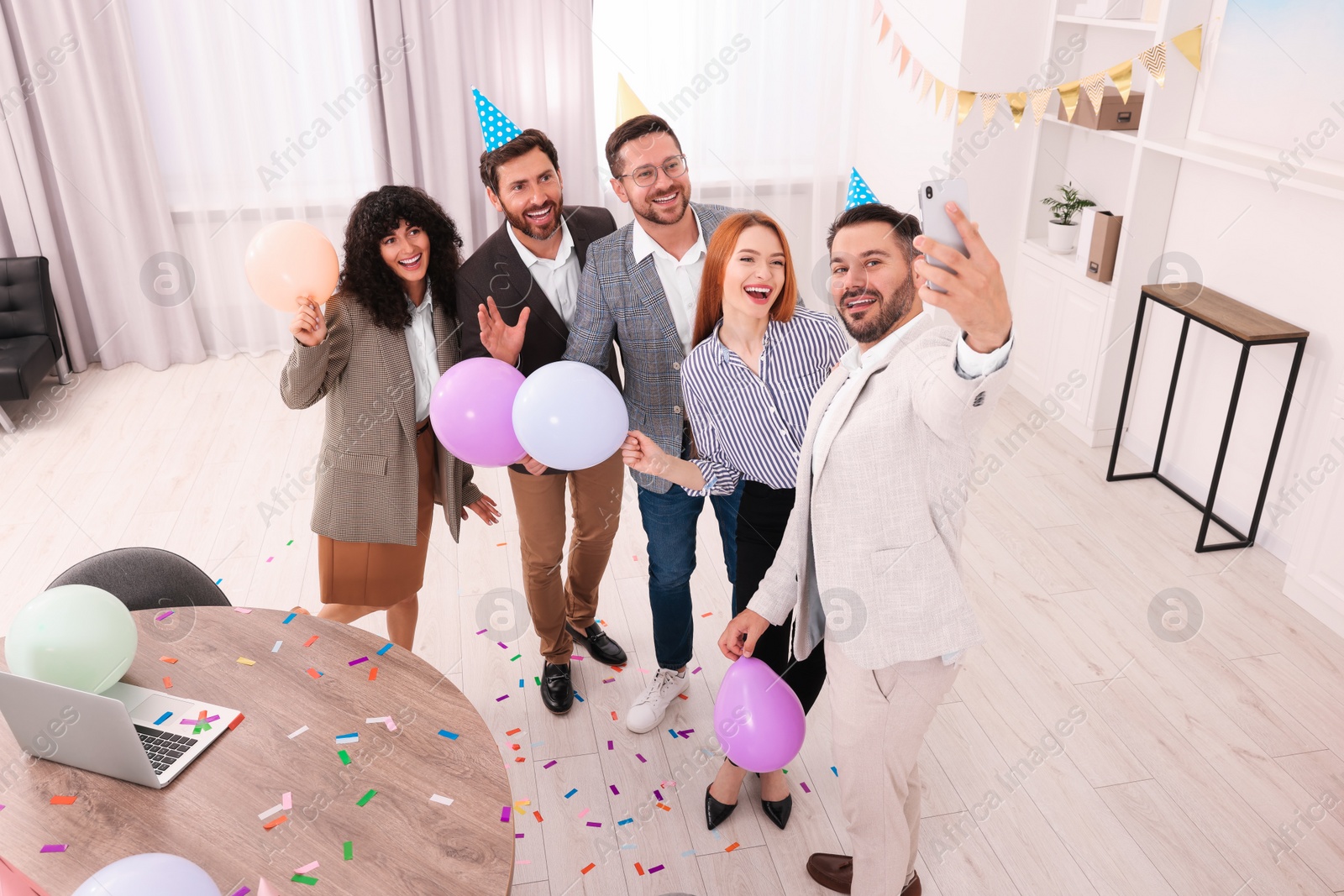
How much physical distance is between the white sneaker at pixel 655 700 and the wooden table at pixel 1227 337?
1984 millimetres

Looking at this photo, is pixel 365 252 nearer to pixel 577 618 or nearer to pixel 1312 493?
pixel 577 618

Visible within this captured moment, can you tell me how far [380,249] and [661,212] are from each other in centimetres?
64

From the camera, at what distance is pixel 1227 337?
11.1 feet

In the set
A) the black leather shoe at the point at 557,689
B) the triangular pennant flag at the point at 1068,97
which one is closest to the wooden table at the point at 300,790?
the black leather shoe at the point at 557,689

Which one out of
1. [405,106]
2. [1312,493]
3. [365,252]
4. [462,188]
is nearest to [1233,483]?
[1312,493]

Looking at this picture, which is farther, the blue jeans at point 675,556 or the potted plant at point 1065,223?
the potted plant at point 1065,223

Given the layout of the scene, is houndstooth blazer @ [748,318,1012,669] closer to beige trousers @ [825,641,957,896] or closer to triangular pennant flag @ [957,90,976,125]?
beige trousers @ [825,641,957,896]

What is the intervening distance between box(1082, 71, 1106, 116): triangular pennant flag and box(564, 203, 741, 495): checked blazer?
216 centimetres

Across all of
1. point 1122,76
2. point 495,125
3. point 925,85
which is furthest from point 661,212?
point 925,85

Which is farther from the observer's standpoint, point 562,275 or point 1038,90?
point 1038,90

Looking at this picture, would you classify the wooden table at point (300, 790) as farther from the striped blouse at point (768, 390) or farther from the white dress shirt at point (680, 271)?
the white dress shirt at point (680, 271)

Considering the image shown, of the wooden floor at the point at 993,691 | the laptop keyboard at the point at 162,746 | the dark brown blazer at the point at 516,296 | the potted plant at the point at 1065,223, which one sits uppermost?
the dark brown blazer at the point at 516,296

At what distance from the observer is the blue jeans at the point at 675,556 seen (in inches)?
93.2

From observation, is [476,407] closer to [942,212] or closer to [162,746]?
[162,746]
